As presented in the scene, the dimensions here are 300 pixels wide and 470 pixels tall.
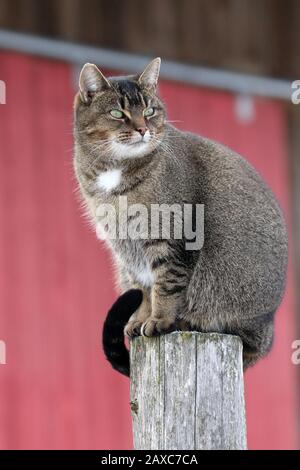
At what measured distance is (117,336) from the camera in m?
4.55

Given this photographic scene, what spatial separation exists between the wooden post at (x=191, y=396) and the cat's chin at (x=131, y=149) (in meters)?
0.91

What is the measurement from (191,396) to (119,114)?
126 centimetres

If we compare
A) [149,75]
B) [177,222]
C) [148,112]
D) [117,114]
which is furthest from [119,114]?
[177,222]

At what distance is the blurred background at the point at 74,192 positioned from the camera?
319 inches

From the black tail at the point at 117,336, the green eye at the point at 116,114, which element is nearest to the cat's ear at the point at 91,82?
the green eye at the point at 116,114

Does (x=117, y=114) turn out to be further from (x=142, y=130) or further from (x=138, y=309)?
(x=138, y=309)

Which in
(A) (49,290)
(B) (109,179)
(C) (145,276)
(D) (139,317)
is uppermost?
(A) (49,290)

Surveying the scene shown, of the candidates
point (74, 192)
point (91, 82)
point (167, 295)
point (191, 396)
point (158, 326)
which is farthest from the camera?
point (74, 192)

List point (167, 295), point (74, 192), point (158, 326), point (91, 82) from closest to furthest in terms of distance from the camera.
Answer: point (158, 326) < point (167, 295) < point (91, 82) < point (74, 192)

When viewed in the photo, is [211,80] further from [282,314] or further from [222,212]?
[222,212]

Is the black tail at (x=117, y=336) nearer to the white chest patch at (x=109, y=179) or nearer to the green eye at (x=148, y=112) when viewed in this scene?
the white chest patch at (x=109, y=179)

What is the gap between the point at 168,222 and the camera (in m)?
4.55

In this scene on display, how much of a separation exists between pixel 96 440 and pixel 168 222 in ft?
13.2

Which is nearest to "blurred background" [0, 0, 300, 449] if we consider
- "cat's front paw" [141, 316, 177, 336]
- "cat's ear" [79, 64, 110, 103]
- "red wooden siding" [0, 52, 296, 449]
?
"red wooden siding" [0, 52, 296, 449]
